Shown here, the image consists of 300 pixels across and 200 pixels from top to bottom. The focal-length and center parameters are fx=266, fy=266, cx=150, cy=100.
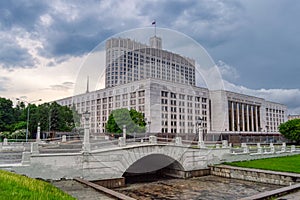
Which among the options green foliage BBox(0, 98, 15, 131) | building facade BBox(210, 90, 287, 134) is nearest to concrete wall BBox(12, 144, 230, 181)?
green foliage BBox(0, 98, 15, 131)

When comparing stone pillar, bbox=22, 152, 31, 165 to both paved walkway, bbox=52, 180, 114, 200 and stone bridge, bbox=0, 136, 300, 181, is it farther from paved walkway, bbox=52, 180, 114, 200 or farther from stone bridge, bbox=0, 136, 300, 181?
paved walkway, bbox=52, 180, 114, 200

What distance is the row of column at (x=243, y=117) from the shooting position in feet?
271

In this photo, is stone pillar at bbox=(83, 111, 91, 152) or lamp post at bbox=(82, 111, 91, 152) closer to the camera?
lamp post at bbox=(82, 111, 91, 152)

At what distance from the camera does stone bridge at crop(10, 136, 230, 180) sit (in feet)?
45.3

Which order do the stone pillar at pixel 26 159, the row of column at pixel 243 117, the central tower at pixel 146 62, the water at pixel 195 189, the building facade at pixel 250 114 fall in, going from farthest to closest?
the row of column at pixel 243 117 → the building facade at pixel 250 114 → the water at pixel 195 189 → the stone pillar at pixel 26 159 → the central tower at pixel 146 62

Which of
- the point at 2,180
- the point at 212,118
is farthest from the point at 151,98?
the point at 2,180

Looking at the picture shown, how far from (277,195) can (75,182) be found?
31.8 ft

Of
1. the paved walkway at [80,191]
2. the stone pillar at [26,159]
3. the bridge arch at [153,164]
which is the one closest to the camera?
the paved walkway at [80,191]

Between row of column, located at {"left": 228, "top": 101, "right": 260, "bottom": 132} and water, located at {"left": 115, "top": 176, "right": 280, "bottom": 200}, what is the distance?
213 ft

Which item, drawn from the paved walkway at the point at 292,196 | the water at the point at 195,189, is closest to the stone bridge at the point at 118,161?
the water at the point at 195,189

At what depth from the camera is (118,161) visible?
1666 cm

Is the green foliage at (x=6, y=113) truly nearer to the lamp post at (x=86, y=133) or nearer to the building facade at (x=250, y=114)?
the lamp post at (x=86, y=133)

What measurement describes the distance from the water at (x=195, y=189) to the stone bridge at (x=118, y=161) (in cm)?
147

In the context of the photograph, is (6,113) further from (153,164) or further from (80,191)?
(80,191)
